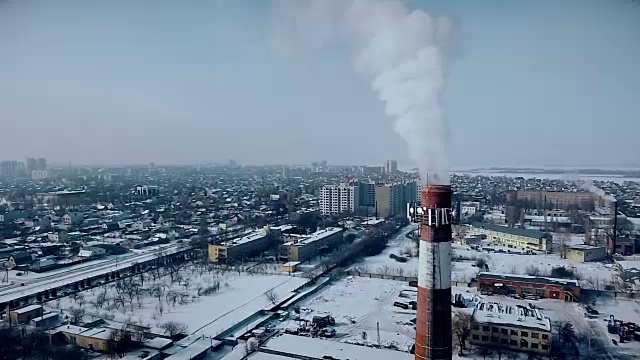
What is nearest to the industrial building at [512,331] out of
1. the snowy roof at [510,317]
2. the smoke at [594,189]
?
the snowy roof at [510,317]

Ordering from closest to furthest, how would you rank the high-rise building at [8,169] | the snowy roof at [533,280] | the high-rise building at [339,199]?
the snowy roof at [533,280] → the high-rise building at [339,199] → the high-rise building at [8,169]

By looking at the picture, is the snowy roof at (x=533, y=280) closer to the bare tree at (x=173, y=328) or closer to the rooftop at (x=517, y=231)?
the rooftop at (x=517, y=231)

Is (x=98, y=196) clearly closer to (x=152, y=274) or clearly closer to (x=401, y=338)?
(x=152, y=274)

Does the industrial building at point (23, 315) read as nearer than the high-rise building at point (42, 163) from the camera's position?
Yes

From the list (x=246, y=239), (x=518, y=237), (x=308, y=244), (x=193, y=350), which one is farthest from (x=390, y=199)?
(x=193, y=350)

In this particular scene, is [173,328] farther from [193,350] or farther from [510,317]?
[510,317]

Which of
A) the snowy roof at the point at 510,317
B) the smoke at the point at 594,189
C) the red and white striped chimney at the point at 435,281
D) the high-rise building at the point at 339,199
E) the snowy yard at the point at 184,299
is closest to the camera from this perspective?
the red and white striped chimney at the point at 435,281
